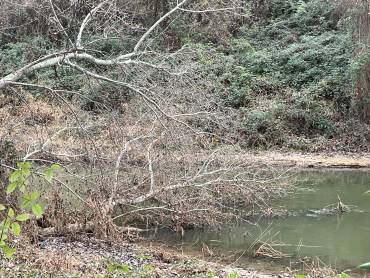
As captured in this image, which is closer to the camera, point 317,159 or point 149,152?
point 149,152

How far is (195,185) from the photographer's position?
10789mm

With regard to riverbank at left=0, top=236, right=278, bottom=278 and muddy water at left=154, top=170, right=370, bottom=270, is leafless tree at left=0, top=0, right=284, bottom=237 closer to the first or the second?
muddy water at left=154, top=170, right=370, bottom=270

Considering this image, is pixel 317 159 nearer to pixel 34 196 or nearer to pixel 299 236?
pixel 299 236

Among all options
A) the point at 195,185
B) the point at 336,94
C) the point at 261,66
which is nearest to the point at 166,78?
the point at 195,185

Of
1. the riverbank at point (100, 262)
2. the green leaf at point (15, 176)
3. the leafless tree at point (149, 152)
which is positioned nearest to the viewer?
the green leaf at point (15, 176)

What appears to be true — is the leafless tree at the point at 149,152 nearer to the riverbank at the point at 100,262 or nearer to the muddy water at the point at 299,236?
the muddy water at the point at 299,236

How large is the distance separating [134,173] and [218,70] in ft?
44.6

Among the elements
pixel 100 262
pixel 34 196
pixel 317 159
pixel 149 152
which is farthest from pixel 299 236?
pixel 317 159

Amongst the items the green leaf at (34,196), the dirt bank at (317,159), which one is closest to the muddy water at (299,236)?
the dirt bank at (317,159)

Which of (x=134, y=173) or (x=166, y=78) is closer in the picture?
(x=166, y=78)

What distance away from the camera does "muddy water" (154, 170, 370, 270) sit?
31.6 feet

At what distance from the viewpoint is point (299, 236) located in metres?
10.7

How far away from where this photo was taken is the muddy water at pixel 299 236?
962 cm

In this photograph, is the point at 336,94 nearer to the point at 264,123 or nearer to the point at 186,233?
the point at 264,123
